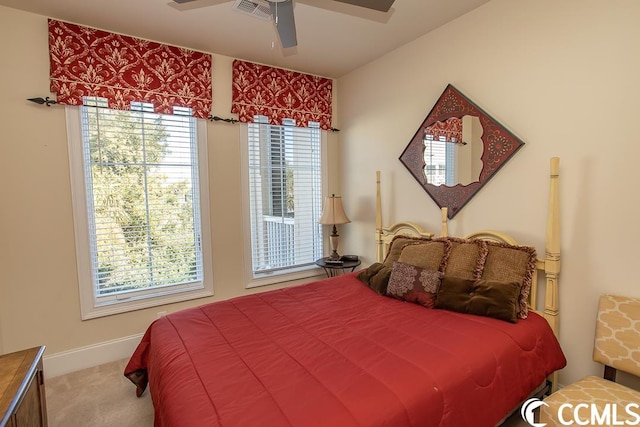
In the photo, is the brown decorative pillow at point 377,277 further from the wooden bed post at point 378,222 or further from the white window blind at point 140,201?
the white window blind at point 140,201

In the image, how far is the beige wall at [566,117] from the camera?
1842mm

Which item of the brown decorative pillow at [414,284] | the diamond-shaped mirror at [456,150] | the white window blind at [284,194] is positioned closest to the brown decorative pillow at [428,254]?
the brown decorative pillow at [414,284]

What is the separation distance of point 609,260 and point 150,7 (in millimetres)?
3452

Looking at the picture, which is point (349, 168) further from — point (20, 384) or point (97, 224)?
point (20, 384)

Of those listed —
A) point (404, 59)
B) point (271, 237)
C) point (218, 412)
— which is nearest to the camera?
point (218, 412)

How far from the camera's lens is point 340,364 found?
1523 millimetres

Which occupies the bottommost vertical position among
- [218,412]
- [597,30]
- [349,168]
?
[218,412]

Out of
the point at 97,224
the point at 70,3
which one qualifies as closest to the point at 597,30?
the point at 70,3

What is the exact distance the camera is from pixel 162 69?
9.59 feet

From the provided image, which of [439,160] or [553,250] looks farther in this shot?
[439,160]

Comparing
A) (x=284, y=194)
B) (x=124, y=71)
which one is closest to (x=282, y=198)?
(x=284, y=194)

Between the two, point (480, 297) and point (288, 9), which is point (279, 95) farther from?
point (480, 297)

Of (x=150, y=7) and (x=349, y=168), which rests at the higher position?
(x=150, y=7)

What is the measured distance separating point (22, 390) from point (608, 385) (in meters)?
2.61
